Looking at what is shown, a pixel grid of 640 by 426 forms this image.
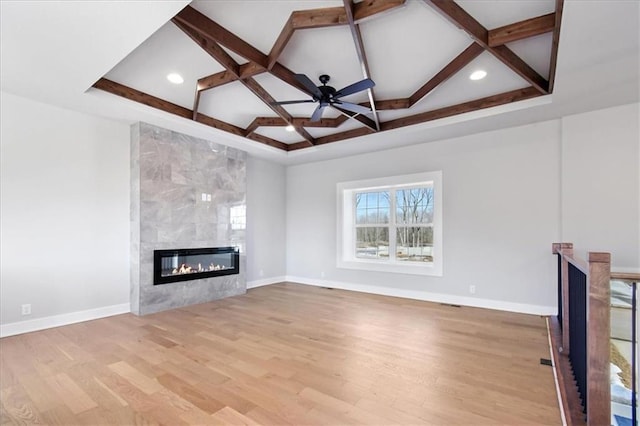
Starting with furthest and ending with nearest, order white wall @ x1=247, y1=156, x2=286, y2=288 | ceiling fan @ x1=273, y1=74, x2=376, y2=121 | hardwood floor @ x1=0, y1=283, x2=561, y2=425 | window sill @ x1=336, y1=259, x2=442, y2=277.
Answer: white wall @ x1=247, y1=156, x2=286, y2=288 < window sill @ x1=336, y1=259, x2=442, y2=277 < ceiling fan @ x1=273, y1=74, x2=376, y2=121 < hardwood floor @ x1=0, y1=283, x2=561, y2=425

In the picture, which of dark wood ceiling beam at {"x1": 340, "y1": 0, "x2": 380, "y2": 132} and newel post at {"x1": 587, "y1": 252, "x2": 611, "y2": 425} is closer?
newel post at {"x1": 587, "y1": 252, "x2": 611, "y2": 425}

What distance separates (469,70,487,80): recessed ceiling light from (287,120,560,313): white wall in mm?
1474

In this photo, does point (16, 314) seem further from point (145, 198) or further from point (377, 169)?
point (377, 169)

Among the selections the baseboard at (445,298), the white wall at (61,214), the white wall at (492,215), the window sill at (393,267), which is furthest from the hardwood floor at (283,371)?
the window sill at (393,267)

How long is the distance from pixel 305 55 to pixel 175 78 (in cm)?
166

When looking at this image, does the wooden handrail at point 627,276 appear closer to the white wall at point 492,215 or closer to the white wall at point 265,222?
the white wall at point 492,215

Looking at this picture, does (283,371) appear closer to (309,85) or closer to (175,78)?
(309,85)

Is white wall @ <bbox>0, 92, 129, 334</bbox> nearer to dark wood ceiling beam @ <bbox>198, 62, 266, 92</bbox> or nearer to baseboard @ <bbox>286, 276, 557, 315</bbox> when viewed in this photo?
dark wood ceiling beam @ <bbox>198, 62, 266, 92</bbox>

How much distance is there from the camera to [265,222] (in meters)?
6.79

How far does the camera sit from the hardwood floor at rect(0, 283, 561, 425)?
2.06 m

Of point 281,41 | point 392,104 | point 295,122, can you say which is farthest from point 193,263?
point 392,104

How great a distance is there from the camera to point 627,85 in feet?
10.6

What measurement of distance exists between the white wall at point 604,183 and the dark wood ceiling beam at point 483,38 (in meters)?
1.08

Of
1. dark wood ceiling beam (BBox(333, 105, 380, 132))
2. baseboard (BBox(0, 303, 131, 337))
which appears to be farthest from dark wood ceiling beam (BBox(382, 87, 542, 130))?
baseboard (BBox(0, 303, 131, 337))
